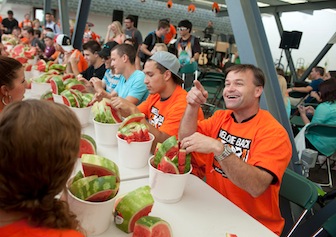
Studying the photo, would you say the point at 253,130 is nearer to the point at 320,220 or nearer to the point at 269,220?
the point at 269,220

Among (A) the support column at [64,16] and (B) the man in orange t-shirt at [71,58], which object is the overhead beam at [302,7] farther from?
(B) the man in orange t-shirt at [71,58]

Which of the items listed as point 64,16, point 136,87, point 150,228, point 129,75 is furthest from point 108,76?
point 64,16

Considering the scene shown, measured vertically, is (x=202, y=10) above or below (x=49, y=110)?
above

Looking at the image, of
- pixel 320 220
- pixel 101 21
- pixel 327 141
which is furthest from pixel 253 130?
pixel 101 21

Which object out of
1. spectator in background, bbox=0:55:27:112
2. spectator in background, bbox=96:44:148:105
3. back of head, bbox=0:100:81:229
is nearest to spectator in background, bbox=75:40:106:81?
spectator in background, bbox=96:44:148:105

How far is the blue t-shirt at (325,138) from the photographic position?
3.36 metres

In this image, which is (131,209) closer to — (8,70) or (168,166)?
(168,166)

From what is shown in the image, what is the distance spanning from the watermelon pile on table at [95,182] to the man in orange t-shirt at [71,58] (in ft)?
10.1

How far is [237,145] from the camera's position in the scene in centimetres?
166

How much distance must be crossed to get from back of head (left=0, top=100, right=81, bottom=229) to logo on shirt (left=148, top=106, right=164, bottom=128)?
4.71 feet

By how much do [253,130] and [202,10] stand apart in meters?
15.2

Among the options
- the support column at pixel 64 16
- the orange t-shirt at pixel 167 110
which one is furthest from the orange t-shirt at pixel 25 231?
the support column at pixel 64 16

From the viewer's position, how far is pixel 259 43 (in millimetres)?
2389

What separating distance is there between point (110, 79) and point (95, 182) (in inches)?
105
